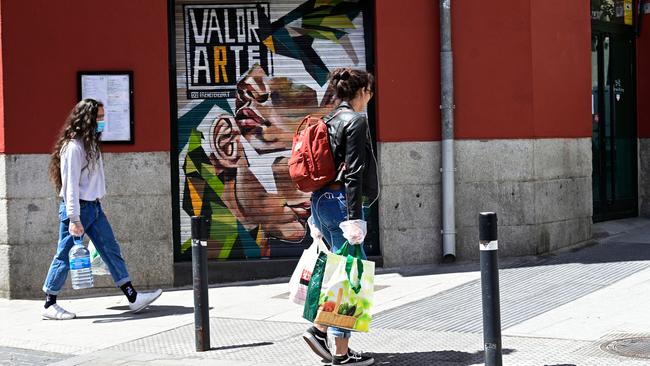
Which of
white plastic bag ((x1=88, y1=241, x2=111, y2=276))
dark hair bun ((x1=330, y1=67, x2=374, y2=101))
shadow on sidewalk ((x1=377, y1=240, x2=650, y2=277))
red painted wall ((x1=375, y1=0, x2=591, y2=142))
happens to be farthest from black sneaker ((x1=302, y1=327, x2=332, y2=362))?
red painted wall ((x1=375, y1=0, x2=591, y2=142))

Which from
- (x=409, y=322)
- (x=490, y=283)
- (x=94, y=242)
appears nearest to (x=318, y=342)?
(x=490, y=283)

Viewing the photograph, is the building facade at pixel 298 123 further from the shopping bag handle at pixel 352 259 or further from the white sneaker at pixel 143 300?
the shopping bag handle at pixel 352 259

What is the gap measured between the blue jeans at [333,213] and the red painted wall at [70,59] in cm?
391

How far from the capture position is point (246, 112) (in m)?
10.4

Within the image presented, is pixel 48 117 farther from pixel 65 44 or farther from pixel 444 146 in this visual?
pixel 444 146

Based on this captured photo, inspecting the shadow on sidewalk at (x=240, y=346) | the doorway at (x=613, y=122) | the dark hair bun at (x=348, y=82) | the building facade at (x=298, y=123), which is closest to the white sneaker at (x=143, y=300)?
the building facade at (x=298, y=123)

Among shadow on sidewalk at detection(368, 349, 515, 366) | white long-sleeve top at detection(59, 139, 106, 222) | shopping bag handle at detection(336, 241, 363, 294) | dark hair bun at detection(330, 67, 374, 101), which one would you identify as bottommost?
shadow on sidewalk at detection(368, 349, 515, 366)

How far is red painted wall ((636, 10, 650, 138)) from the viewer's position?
13422mm

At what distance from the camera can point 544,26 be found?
35.1ft

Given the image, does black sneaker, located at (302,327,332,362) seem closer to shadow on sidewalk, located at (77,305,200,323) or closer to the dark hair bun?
the dark hair bun

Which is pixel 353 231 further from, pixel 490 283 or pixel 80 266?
pixel 80 266

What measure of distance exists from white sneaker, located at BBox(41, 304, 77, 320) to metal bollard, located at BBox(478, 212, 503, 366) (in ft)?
14.7

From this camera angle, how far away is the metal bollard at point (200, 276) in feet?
23.1

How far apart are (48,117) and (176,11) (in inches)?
68.3
